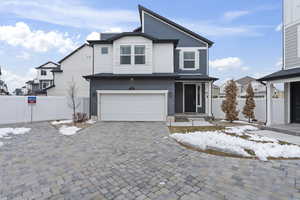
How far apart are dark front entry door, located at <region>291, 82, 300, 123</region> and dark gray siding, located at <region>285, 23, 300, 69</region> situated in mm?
1176

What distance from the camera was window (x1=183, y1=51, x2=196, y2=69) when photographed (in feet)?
42.2

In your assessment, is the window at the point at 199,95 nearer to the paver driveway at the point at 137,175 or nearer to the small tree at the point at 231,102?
the small tree at the point at 231,102

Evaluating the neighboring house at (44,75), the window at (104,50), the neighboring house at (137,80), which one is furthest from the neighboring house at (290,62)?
the neighboring house at (44,75)

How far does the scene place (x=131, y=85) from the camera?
1076 cm

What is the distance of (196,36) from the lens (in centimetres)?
1312

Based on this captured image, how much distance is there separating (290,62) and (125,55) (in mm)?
10144

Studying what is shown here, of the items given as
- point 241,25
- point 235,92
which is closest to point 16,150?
point 235,92

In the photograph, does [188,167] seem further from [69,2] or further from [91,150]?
[69,2]

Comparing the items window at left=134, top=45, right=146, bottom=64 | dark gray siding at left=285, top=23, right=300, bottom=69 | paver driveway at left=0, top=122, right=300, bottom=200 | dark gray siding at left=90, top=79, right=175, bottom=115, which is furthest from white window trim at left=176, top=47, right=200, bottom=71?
paver driveway at left=0, top=122, right=300, bottom=200

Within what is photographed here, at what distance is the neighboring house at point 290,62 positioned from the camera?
8.23 m

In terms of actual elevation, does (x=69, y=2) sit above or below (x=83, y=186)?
above

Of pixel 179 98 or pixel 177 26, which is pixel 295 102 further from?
pixel 177 26

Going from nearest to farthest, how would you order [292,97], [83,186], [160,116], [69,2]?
[83,186], [292,97], [69,2], [160,116]

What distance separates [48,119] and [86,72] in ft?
27.6
